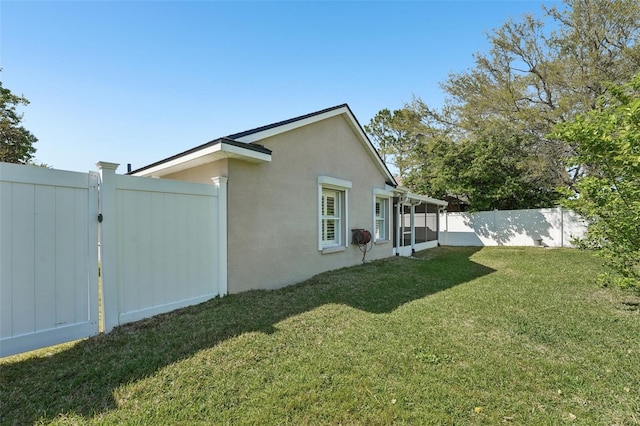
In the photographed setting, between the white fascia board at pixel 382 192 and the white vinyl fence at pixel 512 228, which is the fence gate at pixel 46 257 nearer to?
the white fascia board at pixel 382 192

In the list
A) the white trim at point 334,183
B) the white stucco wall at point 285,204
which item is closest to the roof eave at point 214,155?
the white stucco wall at point 285,204

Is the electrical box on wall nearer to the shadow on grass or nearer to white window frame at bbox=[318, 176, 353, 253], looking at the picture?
white window frame at bbox=[318, 176, 353, 253]

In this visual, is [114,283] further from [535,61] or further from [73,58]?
[535,61]

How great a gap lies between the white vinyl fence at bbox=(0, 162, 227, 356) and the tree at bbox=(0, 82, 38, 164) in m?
17.4

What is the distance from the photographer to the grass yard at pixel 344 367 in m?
2.62

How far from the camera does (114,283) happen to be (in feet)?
14.1

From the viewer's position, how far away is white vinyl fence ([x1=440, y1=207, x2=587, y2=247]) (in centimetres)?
1571

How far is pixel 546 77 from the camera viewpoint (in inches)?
669

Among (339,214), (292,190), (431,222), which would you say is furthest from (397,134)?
(292,190)

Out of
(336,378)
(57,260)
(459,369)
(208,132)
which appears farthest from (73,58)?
(459,369)

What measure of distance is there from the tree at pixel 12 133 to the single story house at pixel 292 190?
1410 centimetres

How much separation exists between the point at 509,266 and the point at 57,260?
12.1 meters

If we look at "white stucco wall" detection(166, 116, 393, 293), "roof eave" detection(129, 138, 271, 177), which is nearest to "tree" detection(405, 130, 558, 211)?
"white stucco wall" detection(166, 116, 393, 293)

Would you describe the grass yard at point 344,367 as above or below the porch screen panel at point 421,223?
below
